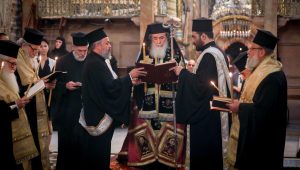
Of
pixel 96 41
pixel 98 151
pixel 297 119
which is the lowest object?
pixel 297 119

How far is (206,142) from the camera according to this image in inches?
266

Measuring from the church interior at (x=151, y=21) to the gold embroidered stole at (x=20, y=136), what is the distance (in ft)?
25.9

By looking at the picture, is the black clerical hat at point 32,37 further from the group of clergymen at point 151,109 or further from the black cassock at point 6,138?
the black cassock at point 6,138

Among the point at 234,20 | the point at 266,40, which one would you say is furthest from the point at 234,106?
the point at 234,20

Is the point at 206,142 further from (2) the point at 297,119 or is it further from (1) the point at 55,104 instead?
(2) the point at 297,119

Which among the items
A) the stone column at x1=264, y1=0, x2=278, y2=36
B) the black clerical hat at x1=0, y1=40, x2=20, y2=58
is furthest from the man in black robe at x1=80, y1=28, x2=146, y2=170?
the stone column at x1=264, y1=0, x2=278, y2=36

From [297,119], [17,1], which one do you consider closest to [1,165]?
[17,1]

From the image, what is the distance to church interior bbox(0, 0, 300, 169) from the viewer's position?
45.8ft

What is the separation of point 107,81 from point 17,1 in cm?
817

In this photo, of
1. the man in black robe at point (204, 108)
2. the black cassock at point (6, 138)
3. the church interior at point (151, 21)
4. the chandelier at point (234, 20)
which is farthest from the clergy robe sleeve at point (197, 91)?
the chandelier at point (234, 20)

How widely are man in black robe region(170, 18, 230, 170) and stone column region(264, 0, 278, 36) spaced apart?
750 cm

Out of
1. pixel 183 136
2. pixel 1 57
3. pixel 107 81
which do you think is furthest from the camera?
pixel 183 136

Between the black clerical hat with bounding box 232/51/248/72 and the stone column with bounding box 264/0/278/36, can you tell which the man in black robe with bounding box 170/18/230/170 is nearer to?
the black clerical hat with bounding box 232/51/248/72

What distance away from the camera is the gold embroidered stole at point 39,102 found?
21.8 feet
